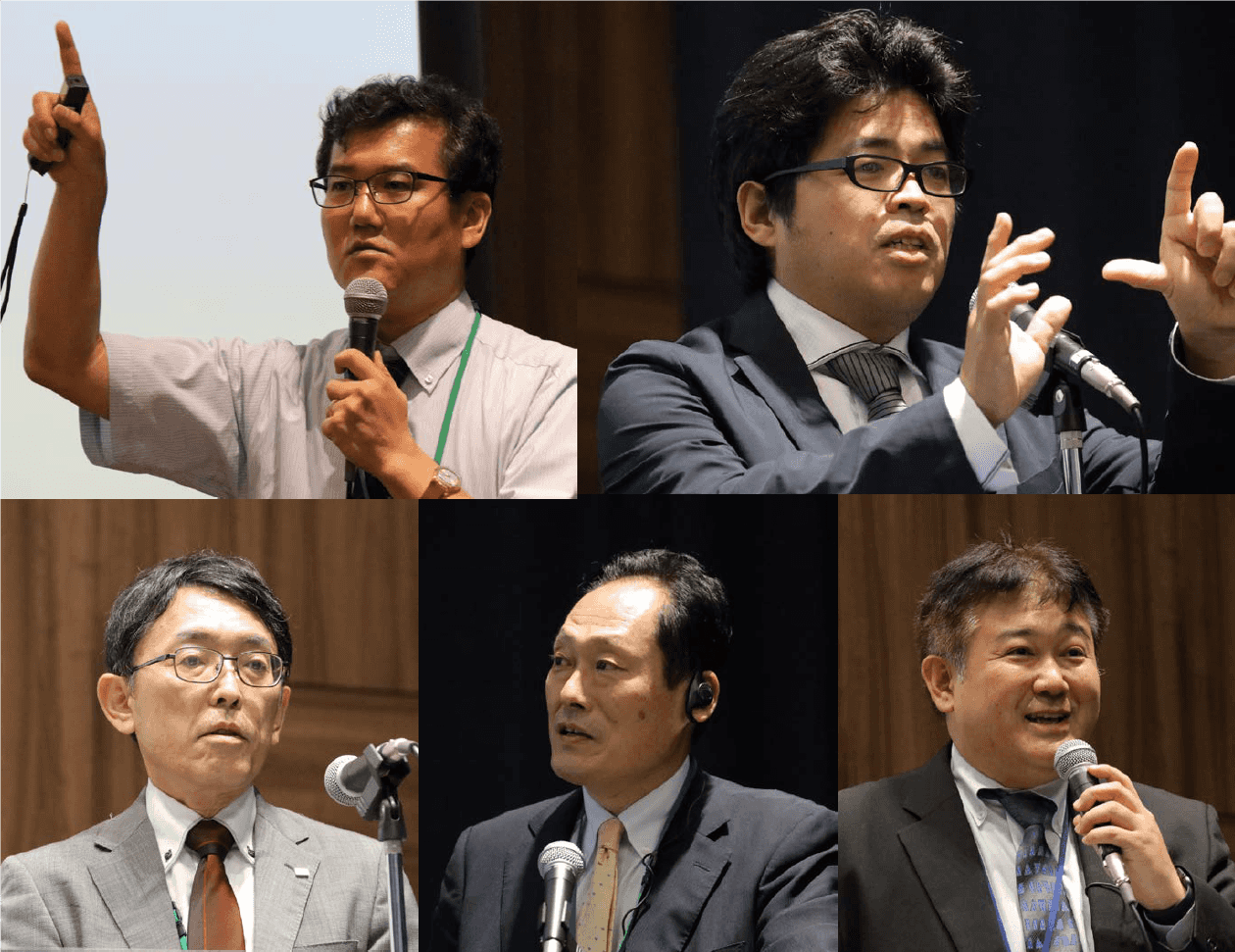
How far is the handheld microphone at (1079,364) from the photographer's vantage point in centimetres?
343

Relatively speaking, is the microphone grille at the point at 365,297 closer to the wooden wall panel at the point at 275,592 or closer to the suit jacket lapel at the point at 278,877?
the wooden wall panel at the point at 275,592

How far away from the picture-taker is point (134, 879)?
11.9ft

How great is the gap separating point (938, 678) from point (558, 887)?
86cm

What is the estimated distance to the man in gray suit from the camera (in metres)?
3.62

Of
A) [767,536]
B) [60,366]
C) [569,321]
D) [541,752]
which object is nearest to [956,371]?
[767,536]

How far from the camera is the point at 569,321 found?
3.79 metres

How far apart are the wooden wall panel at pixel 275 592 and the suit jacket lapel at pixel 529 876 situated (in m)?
0.19

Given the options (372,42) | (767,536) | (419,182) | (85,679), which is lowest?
(85,679)

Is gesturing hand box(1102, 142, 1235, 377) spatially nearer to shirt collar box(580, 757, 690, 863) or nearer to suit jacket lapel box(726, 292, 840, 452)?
suit jacket lapel box(726, 292, 840, 452)

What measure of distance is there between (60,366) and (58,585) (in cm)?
43

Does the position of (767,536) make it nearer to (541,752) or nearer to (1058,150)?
(541,752)

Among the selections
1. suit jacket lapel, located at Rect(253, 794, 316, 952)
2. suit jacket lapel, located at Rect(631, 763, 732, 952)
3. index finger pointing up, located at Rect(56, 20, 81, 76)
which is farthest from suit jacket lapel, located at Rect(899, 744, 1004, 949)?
index finger pointing up, located at Rect(56, 20, 81, 76)

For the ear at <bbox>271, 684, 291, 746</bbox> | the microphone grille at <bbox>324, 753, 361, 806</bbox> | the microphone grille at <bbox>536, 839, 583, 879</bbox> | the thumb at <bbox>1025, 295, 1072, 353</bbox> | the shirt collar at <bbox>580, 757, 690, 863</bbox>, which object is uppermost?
the thumb at <bbox>1025, 295, 1072, 353</bbox>

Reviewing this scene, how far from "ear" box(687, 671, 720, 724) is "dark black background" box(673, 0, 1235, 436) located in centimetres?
71
